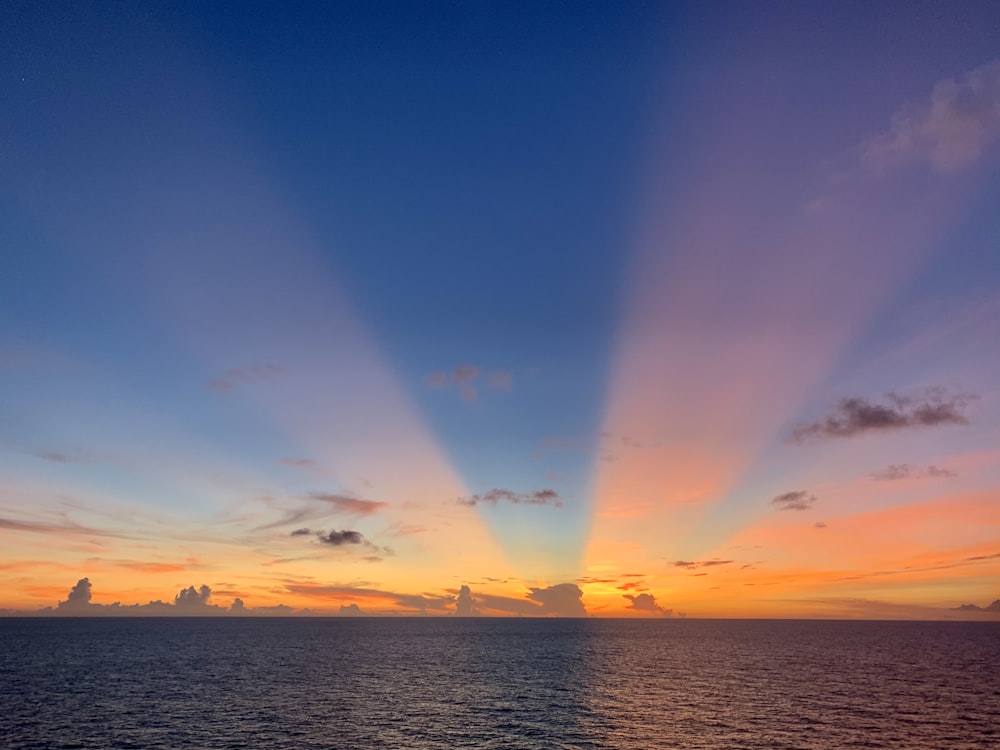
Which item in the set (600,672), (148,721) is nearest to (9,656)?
(148,721)

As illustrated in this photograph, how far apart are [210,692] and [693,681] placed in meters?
95.0

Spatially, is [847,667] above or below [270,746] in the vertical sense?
above

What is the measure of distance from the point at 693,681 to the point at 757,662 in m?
56.1

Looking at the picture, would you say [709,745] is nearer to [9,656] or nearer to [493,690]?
[493,690]

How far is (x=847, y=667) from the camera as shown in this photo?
6245 inches

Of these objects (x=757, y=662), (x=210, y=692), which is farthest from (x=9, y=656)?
(x=757, y=662)

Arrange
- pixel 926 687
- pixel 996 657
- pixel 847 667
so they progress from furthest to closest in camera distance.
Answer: pixel 996 657 → pixel 847 667 → pixel 926 687

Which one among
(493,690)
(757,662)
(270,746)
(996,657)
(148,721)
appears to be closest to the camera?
(270,746)

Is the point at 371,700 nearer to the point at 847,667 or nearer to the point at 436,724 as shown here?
the point at 436,724

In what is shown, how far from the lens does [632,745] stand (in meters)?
73.7

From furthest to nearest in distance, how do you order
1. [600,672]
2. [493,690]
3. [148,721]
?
[600,672]
[493,690]
[148,721]

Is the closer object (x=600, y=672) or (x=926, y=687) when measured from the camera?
(x=926, y=687)

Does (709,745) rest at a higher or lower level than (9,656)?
lower

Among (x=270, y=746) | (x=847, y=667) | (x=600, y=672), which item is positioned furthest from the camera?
(x=847, y=667)
